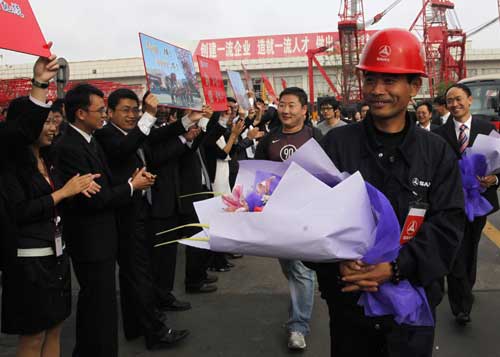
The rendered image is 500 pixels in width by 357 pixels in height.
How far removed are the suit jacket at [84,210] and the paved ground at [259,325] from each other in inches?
40.6

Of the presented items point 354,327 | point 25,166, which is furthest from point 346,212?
point 25,166

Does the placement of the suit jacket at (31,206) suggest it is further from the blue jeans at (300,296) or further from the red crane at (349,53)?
the red crane at (349,53)

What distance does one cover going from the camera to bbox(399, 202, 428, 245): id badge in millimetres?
1724

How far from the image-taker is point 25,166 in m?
2.46

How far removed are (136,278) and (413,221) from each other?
2.40m

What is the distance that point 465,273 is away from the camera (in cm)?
374

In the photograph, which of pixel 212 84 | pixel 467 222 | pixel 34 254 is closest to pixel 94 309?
pixel 34 254

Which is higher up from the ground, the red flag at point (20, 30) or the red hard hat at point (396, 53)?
the red flag at point (20, 30)

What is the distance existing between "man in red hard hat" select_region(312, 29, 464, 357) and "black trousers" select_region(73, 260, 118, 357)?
1.54 m

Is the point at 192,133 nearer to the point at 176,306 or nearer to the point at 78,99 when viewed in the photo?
the point at 78,99

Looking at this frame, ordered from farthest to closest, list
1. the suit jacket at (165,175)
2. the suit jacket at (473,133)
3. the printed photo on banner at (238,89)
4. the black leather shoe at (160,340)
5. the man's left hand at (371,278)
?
the printed photo on banner at (238,89)
the suit jacket at (165,175)
the suit jacket at (473,133)
the black leather shoe at (160,340)
the man's left hand at (371,278)

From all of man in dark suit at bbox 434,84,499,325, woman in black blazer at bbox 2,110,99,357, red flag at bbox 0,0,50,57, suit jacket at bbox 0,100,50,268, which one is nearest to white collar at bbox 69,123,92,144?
woman in black blazer at bbox 2,110,99,357

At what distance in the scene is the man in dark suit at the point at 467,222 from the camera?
368cm

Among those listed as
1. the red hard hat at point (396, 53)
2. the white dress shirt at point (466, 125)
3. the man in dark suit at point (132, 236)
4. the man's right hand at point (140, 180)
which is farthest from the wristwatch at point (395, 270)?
the white dress shirt at point (466, 125)
